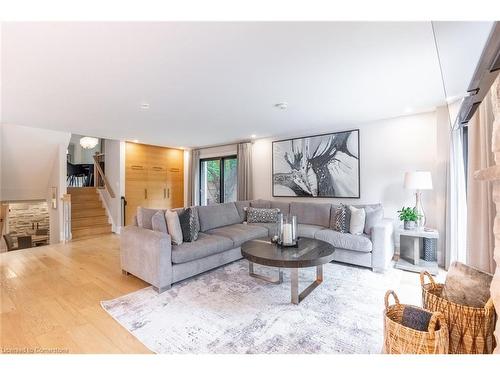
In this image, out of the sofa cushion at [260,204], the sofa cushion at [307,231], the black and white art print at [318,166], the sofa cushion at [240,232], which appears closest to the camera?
the sofa cushion at [240,232]

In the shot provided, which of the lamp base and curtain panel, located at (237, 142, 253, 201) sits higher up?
curtain panel, located at (237, 142, 253, 201)

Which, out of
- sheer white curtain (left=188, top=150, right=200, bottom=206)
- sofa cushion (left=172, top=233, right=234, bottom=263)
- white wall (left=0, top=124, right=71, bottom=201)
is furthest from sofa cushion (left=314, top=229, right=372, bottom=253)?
white wall (left=0, top=124, right=71, bottom=201)

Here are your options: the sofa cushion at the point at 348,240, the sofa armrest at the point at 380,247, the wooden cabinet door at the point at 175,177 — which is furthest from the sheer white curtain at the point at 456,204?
the wooden cabinet door at the point at 175,177

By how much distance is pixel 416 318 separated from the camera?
122 cm

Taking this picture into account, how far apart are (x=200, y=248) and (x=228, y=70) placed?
203 cm

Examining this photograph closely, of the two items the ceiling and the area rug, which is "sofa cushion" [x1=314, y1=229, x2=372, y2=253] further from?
the ceiling

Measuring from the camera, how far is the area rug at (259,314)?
1733mm

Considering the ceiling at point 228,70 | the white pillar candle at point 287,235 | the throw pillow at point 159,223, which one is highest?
the ceiling at point 228,70

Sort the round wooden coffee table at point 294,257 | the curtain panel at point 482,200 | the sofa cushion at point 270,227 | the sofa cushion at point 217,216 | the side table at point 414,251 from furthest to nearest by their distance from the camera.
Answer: the sofa cushion at point 270,227, the sofa cushion at point 217,216, the side table at point 414,251, the round wooden coffee table at point 294,257, the curtain panel at point 482,200

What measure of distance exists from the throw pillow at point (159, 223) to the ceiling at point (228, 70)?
4.89ft

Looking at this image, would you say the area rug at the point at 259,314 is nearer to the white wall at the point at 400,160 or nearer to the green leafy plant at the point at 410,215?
the green leafy plant at the point at 410,215

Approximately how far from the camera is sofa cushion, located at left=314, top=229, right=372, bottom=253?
10.4ft

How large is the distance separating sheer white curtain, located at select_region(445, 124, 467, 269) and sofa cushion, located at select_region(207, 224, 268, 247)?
253 cm
